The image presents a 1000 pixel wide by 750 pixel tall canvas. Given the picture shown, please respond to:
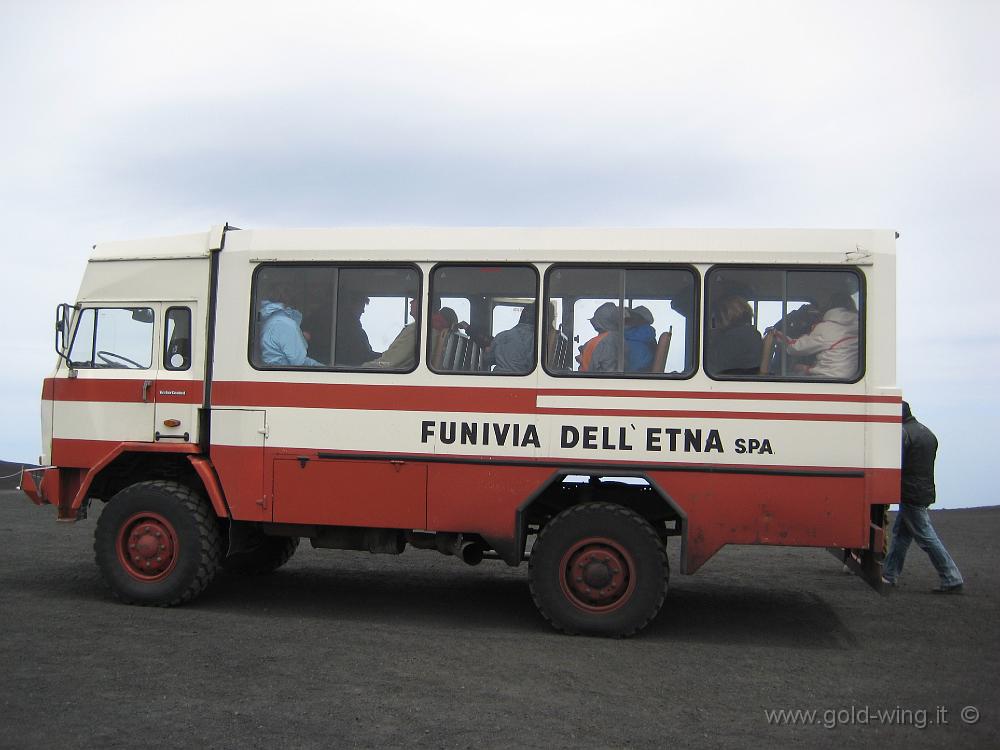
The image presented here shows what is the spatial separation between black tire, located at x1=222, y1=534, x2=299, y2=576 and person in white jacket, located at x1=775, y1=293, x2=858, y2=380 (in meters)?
5.45

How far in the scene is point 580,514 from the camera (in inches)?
311

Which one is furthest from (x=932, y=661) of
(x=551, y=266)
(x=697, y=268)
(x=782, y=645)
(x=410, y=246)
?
(x=410, y=246)

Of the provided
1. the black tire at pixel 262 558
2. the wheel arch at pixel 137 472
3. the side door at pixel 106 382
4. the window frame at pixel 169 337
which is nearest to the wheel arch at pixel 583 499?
the wheel arch at pixel 137 472

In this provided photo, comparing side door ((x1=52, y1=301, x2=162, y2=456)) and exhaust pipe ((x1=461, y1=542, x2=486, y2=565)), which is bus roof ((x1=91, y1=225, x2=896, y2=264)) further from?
exhaust pipe ((x1=461, y1=542, x2=486, y2=565))

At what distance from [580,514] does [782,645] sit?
1906mm

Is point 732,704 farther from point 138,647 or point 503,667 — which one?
point 138,647

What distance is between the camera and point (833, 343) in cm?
779

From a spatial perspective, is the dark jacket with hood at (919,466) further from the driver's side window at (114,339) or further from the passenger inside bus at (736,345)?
the driver's side window at (114,339)

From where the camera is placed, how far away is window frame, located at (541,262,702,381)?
787 centimetres

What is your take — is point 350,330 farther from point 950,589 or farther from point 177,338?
point 950,589

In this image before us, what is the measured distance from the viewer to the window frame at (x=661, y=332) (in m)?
7.87

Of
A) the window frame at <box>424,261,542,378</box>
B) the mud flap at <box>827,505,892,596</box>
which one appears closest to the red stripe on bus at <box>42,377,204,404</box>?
the window frame at <box>424,261,542,378</box>

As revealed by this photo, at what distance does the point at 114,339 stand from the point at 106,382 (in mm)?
407

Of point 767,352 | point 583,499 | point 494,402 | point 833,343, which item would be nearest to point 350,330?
point 494,402
